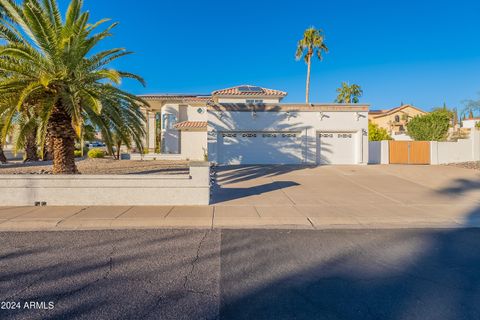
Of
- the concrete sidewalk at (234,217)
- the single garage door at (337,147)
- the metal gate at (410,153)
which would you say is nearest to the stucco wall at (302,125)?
the single garage door at (337,147)

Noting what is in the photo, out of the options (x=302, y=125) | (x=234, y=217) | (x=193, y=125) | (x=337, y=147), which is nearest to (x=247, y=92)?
(x=193, y=125)

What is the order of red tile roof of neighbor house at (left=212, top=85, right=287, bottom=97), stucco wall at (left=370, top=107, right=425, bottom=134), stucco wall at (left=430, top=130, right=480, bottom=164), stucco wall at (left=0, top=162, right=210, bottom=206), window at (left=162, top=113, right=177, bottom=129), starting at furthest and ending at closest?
stucco wall at (left=370, top=107, right=425, bottom=134) → window at (left=162, top=113, right=177, bottom=129) → red tile roof of neighbor house at (left=212, top=85, right=287, bottom=97) → stucco wall at (left=430, top=130, right=480, bottom=164) → stucco wall at (left=0, top=162, right=210, bottom=206)

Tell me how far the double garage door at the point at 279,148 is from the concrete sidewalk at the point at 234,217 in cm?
1120

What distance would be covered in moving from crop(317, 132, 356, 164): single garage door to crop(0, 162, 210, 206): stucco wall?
13.5 m

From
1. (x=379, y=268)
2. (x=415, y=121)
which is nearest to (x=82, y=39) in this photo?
(x=379, y=268)

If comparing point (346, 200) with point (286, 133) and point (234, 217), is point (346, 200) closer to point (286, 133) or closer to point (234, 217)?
point (234, 217)

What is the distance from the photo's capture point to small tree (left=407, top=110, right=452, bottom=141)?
24844mm

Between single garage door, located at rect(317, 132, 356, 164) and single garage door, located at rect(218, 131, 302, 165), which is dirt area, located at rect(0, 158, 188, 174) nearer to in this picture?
single garage door, located at rect(218, 131, 302, 165)

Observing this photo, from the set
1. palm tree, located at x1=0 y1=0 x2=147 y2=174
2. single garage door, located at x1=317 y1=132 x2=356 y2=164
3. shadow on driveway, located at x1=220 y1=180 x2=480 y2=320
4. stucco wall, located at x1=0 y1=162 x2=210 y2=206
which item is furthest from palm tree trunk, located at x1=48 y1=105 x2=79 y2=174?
single garage door, located at x1=317 y1=132 x2=356 y2=164

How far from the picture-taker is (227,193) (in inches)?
372

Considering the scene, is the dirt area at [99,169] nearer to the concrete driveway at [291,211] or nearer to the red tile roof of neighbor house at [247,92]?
the concrete driveway at [291,211]

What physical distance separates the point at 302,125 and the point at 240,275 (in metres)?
16.3

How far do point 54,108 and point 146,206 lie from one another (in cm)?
470

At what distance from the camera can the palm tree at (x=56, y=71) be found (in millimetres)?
7453
